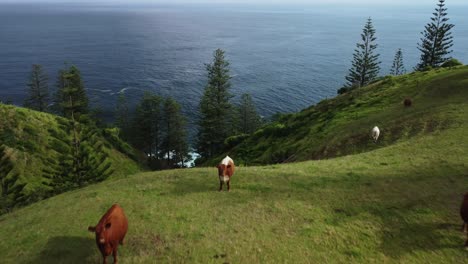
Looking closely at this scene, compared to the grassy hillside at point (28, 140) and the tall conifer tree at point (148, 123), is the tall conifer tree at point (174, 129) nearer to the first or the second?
the tall conifer tree at point (148, 123)

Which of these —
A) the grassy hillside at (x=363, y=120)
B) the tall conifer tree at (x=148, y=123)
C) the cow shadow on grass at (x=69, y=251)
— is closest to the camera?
the cow shadow on grass at (x=69, y=251)

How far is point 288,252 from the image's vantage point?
12805 millimetres

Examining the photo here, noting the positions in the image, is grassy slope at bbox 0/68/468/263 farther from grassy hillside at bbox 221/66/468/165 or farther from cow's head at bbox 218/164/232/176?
grassy hillside at bbox 221/66/468/165

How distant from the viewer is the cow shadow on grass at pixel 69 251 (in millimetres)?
13104

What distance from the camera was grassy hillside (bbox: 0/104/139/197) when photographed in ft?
142

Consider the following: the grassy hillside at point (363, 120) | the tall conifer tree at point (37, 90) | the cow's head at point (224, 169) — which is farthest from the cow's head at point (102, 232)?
the tall conifer tree at point (37, 90)

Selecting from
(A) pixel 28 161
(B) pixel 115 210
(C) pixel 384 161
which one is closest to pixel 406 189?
(C) pixel 384 161

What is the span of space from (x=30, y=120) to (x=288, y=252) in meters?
50.1

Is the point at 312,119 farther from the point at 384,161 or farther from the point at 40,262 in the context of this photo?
the point at 40,262

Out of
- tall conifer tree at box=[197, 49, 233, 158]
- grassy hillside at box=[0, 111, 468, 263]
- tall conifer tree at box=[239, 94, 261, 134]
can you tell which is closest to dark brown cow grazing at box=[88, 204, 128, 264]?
grassy hillside at box=[0, 111, 468, 263]

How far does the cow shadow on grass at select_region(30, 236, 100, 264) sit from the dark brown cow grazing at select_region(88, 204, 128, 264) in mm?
1278

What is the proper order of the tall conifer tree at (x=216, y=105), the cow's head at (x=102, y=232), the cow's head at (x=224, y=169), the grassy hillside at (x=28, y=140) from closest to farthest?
the cow's head at (x=102, y=232)
the cow's head at (x=224, y=169)
the grassy hillside at (x=28, y=140)
the tall conifer tree at (x=216, y=105)

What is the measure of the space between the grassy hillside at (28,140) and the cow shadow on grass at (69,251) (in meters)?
28.9

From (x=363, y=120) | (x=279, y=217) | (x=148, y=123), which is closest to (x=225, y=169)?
(x=279, y=217)
